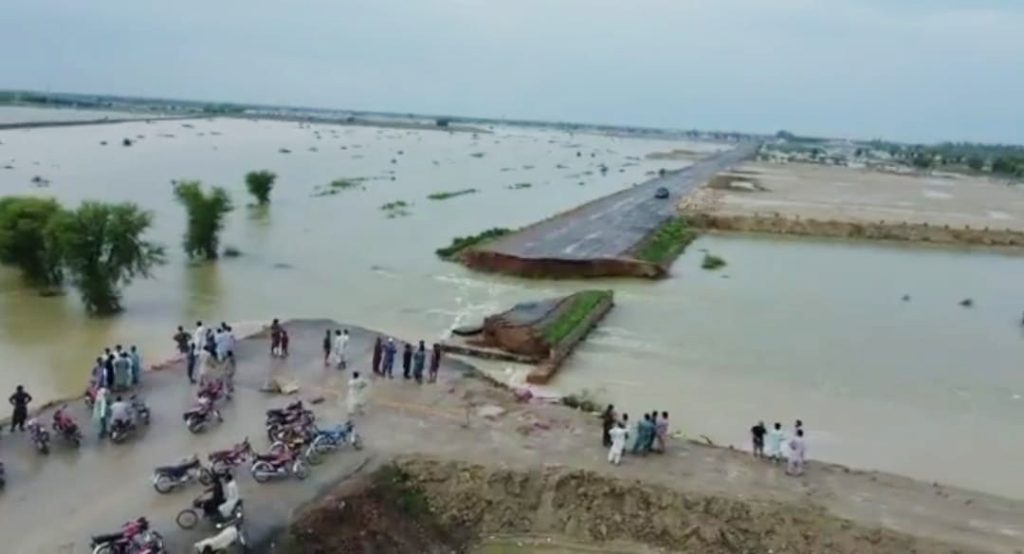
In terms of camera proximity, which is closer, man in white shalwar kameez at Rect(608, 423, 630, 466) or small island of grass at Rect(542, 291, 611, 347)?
man in white shalwar kameez at Rect(608, 423, 630, 466)

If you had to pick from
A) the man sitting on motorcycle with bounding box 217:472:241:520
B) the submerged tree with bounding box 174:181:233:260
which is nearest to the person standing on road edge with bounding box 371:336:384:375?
the man sitting on motorcycle with bounding box 217:472:241:520

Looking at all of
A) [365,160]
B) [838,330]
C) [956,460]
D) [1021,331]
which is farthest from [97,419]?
[365,160]

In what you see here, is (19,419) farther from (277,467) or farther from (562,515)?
(562,515)

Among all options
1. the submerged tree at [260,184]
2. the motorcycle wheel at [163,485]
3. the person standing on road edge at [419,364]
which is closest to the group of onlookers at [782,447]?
the person standing on road edge at [419,364]

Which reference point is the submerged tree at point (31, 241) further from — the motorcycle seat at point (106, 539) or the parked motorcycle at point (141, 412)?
the motorcycle seat at point (106, 539)

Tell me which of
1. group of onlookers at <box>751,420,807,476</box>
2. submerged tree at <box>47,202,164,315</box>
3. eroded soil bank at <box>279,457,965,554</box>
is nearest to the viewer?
eroded soil bank at <box>279,457,965,554</box>

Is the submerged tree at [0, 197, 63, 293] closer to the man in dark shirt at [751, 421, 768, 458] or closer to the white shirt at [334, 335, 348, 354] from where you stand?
the white shirt at [334, 335, 348, 354]
